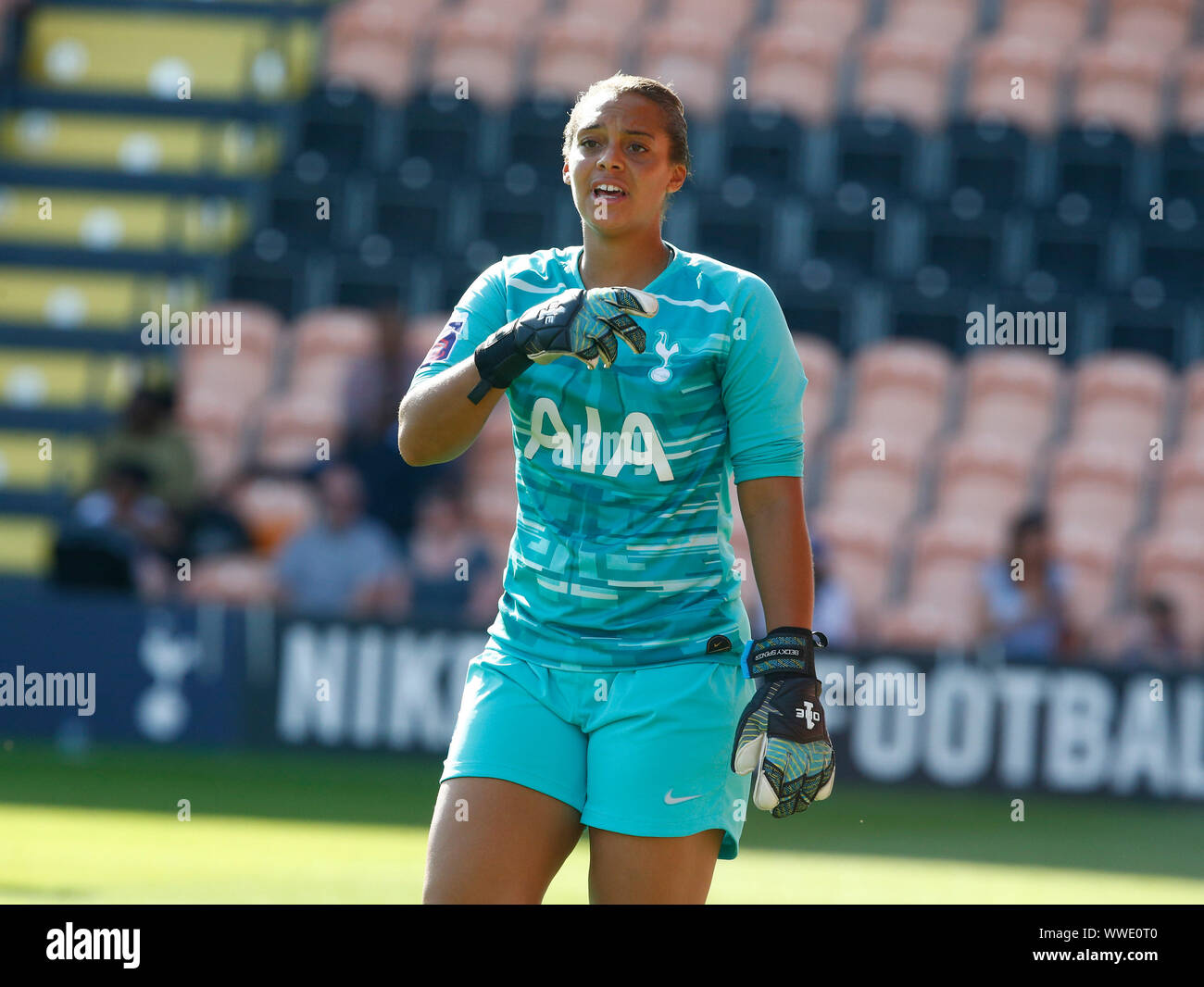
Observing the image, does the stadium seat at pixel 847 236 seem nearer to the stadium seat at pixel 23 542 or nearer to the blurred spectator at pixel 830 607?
the blurred spectator at pixel 830 607

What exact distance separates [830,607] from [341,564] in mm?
2633

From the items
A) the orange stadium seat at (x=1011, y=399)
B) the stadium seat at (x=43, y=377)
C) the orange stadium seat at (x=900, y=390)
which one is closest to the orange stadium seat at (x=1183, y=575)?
the orange stadium seat at (x=1011, y=399)

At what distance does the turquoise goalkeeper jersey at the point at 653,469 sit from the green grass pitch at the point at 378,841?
3.18m

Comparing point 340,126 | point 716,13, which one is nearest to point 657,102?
point 340,126

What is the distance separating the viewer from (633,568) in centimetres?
338

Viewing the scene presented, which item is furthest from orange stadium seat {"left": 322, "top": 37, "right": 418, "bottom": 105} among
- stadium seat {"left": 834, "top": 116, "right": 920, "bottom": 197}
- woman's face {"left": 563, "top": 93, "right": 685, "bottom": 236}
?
woman's face {"left": 563, "top": 93, "right": 685, "bottom": 236}

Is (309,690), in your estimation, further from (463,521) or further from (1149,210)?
(1149,210)

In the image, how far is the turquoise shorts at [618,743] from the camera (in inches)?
129

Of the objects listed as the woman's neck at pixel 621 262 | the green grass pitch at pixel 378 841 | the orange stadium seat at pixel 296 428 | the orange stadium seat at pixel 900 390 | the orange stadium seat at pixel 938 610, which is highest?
the woman's neck at pixel 621 262

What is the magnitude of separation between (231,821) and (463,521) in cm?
257

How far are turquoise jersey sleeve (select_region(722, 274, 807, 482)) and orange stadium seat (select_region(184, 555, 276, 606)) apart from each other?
22.7ft

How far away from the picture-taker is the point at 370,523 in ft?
32.9

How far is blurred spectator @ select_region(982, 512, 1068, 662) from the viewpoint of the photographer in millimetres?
9375
